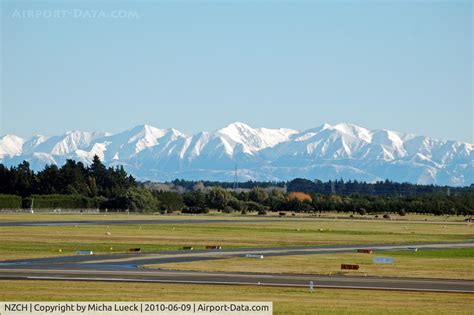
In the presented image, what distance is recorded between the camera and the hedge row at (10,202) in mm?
194000

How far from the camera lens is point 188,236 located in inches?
4427

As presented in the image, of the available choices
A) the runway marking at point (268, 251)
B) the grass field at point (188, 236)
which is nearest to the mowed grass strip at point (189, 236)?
the grass field at point (188, 236)

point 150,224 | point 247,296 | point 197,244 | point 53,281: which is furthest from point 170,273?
point 150,224

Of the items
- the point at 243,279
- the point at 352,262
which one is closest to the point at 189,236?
the point at 352,262

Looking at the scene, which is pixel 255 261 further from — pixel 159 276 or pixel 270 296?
pixel 270 296

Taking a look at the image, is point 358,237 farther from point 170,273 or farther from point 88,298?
point 88,298

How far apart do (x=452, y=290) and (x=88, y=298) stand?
2165cm

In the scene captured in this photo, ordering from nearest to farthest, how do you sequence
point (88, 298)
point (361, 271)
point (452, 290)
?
point (88, 298)
point (452, 290)
point (361, 271)

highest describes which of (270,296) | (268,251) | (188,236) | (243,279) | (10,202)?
(10,202)

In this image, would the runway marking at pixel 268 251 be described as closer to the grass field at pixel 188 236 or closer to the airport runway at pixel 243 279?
the grass field at pixel 188 236

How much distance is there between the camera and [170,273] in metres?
66.5

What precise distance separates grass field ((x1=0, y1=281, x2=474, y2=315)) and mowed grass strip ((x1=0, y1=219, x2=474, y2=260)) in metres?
23.6

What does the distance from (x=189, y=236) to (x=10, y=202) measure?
9133 cm

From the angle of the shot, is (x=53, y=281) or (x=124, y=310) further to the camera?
(x=53, y=281)
